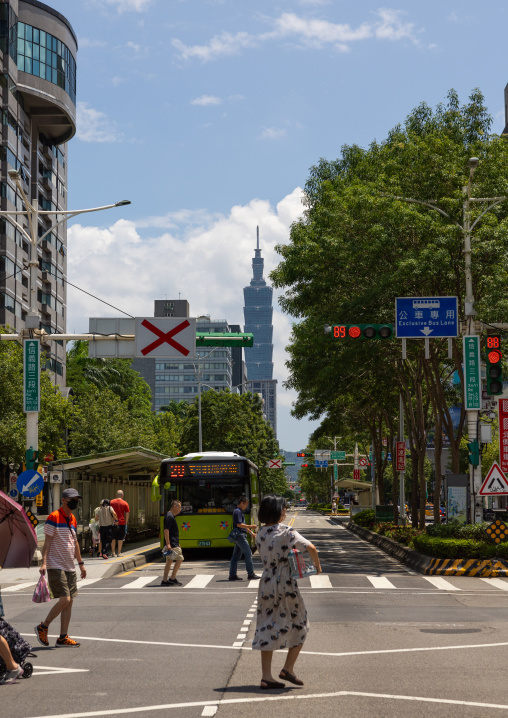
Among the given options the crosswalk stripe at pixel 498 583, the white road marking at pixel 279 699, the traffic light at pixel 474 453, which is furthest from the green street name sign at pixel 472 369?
the white road marking at pixel 279 699

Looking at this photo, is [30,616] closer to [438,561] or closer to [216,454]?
[438,561]

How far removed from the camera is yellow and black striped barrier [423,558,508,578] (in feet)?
72.7

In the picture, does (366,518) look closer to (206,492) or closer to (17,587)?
(206,492)

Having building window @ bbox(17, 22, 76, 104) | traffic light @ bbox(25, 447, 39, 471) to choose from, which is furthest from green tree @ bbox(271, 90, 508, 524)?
building window @ bbox(17, 22, 76, 104)

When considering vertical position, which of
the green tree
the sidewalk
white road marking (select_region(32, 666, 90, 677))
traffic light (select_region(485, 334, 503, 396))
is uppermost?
the green tree

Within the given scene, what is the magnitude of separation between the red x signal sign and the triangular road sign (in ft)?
25.5

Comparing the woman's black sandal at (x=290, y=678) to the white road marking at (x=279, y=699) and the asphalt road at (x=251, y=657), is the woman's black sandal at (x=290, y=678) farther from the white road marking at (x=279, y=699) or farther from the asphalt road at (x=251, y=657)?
the white road marking at (x=279, y=699)

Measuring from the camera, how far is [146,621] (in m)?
13.5

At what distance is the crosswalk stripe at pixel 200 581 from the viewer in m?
19.5

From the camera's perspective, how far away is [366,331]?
74.6ft

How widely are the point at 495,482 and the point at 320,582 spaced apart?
18.1 feet

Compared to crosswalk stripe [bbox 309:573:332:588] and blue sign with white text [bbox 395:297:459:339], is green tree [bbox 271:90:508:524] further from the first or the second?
crosswalk stripe [bbox 309:573:332:588]

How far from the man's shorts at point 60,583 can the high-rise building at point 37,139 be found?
49.5 metres

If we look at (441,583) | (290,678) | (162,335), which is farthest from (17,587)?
(290,678)
